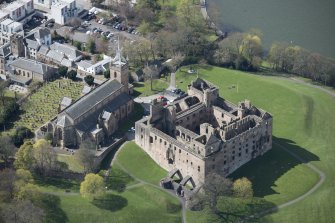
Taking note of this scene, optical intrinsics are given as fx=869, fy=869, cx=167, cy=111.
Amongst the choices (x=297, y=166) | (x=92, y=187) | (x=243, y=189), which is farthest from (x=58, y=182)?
(x=297, y=166)

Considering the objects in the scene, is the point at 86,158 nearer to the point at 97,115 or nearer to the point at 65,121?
the point at 65,121

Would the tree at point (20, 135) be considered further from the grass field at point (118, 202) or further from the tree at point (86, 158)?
the tree at point (86, 158)

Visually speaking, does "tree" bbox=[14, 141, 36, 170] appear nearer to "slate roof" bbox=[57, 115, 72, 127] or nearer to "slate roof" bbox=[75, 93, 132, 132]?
"slate roof" bbox=[57, 115, 72, 127]

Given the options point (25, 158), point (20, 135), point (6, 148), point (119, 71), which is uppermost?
point (119, 71)

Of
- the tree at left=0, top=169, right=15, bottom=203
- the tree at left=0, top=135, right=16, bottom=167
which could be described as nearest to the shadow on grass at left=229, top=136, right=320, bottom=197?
the tree at left=0, top=169, right=15, bottom=203

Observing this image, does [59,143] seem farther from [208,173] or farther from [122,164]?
[208,173]
